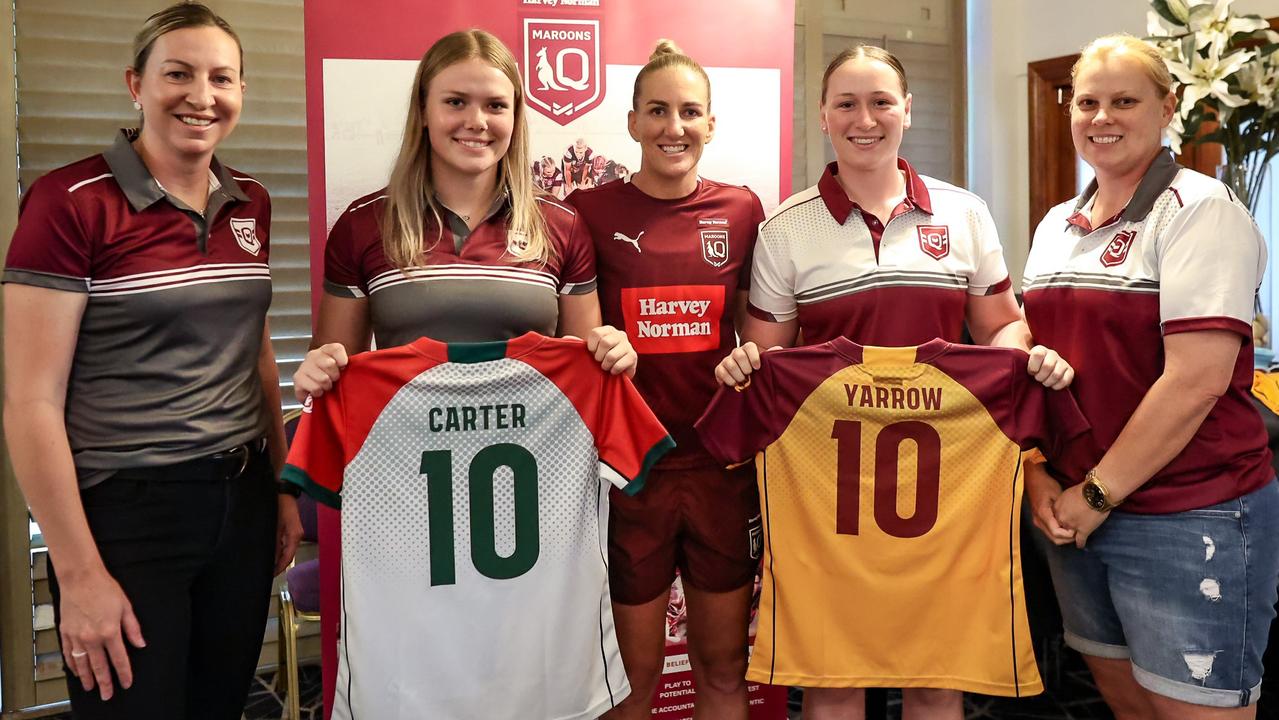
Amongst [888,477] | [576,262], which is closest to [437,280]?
[576,262]

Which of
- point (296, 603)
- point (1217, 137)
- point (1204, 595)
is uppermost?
point (1217, 137)

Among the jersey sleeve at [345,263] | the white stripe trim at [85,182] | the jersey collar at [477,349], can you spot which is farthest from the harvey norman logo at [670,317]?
the white stripe trim at [85,182]

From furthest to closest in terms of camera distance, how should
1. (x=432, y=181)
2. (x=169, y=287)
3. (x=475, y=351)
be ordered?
(x=432, y=181)
(x=475, y=351)
(x=169, y=287)

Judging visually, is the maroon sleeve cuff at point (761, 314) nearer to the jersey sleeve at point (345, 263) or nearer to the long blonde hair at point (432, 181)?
the long blonde hair at point (432, 181)

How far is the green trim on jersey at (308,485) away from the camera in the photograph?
1725 millimetres

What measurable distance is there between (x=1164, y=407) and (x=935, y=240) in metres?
0.52

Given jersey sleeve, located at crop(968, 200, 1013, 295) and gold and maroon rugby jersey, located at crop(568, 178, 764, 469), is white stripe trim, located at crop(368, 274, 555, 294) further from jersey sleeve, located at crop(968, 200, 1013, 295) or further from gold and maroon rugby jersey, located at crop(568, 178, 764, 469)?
jersey sleeve, located at crop(968, 200, 1013, 295)

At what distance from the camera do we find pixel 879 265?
1.95 metres

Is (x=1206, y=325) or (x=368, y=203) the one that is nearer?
(x=1206, y=325)

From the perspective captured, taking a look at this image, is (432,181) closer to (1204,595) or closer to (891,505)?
(891,505)

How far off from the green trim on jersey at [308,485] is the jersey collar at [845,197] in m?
1.12

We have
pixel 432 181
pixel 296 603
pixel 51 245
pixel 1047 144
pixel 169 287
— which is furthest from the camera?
pixel 1047 144

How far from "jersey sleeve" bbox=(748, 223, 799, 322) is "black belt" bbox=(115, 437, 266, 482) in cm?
105

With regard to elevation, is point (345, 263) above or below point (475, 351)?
above
